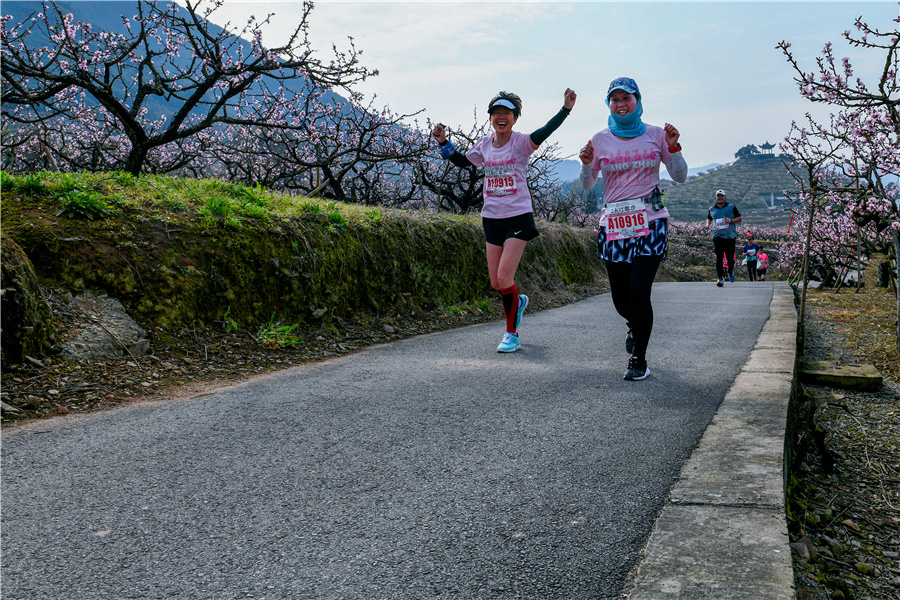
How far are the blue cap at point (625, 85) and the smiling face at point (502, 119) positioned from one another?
3.67 feet

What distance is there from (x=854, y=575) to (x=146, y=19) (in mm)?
9352

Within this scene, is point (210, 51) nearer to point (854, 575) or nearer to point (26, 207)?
point (26, 207)

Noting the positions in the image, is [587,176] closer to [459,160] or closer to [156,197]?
[459,160]

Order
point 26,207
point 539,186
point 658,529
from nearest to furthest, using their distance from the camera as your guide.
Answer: point 658,529
point 26,207
point 539,186

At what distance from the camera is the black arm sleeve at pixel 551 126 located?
5.51 meters

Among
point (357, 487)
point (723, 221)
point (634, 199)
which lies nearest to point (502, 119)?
point (634, 199)

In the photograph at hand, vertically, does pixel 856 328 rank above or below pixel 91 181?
below

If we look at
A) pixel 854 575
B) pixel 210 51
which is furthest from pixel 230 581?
pixel 210 51

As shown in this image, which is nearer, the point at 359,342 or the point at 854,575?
the point at 854,575

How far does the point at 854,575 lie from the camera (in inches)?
94.3

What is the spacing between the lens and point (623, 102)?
16.1 ft

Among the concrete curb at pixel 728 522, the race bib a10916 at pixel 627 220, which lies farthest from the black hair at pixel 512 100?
the concrete curb at pixel 728 522

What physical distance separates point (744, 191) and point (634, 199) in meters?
155

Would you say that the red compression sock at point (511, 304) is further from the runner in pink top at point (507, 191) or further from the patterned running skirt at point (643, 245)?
the patterned running skirt at point (643, 245)
